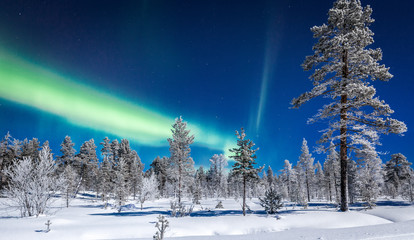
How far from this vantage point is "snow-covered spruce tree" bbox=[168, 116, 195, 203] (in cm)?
3144

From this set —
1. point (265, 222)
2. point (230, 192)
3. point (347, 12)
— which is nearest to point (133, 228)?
point (265, 222)

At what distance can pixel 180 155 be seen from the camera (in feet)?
104

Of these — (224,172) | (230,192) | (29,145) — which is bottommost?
(230,192)

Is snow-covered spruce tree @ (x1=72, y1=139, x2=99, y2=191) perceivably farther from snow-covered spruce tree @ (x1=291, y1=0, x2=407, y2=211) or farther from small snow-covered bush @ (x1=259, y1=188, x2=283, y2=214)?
snow-covered spruce tree @ (x1=291, y1=0, x2=407, y2=211)

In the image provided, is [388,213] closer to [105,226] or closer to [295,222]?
[295,222]

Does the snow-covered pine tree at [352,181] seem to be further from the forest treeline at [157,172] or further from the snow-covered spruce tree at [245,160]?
the snow-covered spruce tree at [245,160]

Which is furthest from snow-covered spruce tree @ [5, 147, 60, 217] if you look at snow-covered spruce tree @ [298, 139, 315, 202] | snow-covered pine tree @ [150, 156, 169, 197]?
snow-covered pine tree @ [150, 156, 169, 197]

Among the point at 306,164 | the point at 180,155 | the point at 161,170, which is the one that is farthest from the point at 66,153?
the point at 306,164

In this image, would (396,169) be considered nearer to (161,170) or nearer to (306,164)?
(306,164)

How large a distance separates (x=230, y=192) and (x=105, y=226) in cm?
7041

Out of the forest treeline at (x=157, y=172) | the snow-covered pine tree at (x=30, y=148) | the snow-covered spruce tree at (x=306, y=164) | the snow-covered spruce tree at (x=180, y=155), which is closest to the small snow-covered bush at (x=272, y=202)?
the forest treeline at (x=157, y=172)

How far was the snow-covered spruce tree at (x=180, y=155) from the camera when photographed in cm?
3144

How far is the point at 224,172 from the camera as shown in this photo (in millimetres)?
72938

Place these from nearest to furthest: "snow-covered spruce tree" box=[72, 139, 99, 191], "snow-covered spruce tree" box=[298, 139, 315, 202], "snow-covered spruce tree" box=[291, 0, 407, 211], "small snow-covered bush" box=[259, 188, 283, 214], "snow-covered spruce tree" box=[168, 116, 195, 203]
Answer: "snow-covered spruce tree" box=[291, 0, 407, 211], "small snow-covered bush" box=[259, 188, 283, 214], "snow-covered spruce tree" box=[168, 116, 195, 203], "snow-covered spruce tree" box=[298, 139, 315, 202], "snow-covered spruce tree" box=[72, 139, 99, 191]
